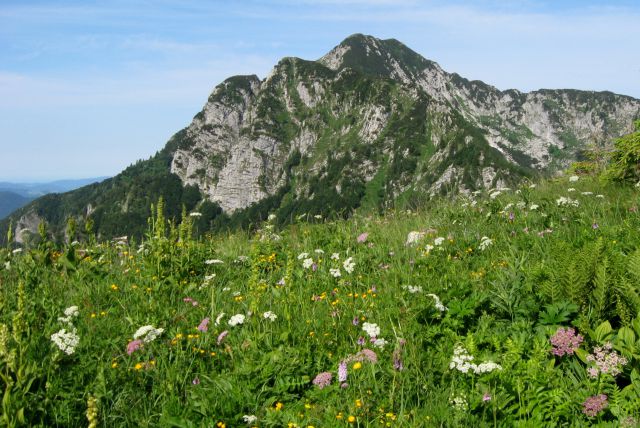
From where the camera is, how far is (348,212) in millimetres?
11016

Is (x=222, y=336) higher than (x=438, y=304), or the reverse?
(x=438, y=304)

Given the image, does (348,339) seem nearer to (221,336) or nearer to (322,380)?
(322,380)

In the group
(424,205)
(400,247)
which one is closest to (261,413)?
(400,247)

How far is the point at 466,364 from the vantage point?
3.46m

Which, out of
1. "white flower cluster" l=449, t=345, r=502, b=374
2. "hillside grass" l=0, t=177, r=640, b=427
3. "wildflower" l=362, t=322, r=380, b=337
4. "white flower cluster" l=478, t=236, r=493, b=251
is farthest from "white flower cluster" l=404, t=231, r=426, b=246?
"white flower cluster" l=449, t=345, r=502, b=374

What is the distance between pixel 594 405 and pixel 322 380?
1.95 meters

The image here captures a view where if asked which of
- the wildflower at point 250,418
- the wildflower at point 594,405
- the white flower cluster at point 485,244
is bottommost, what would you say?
the wildflower at point 250,418

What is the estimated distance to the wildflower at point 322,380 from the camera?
3.79 meters

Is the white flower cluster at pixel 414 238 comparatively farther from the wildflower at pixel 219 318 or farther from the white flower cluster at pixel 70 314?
the white flower cluster at pixel 70 314

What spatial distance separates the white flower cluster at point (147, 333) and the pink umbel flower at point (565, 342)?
11.6ft

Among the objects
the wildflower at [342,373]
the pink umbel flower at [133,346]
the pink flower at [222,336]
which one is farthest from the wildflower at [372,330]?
the pink umbel flower at [133,346]

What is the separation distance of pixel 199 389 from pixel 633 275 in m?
4.12

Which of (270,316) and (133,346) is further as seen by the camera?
(270,316)

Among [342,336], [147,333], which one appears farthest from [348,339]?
[147,333]
